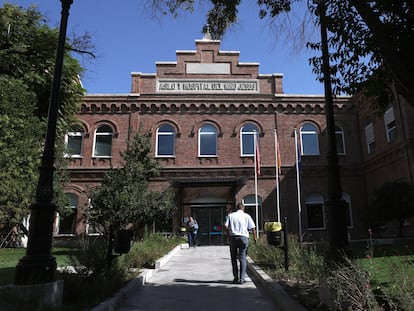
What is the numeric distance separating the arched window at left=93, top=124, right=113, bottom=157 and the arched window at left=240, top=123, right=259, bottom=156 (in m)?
9.27

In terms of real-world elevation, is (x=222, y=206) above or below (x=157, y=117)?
below

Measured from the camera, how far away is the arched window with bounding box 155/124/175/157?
23.9 m

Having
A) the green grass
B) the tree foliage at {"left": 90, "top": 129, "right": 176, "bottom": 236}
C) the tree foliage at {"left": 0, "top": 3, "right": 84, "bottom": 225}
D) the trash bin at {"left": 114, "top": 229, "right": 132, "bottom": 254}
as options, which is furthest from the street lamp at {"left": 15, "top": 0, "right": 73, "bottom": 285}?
the tree foliage at {"left": 90, "top": 129, "right": 176, "bottom": 236}

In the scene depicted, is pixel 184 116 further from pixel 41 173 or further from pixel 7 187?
pixel 41 173

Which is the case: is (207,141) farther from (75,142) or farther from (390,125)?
(390,125)

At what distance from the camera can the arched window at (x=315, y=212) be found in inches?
904

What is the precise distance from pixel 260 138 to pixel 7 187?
648 inches

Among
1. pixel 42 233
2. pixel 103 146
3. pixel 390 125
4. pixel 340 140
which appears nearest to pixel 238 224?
pixel 42 233

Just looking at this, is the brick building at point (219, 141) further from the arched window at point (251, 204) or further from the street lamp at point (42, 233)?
the street lamp at point (42, 233)

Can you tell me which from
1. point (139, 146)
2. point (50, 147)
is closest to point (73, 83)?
point (139, 146)

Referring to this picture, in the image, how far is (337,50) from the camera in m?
7.07

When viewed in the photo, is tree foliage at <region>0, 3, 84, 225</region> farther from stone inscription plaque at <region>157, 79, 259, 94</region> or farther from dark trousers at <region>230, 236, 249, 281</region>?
dark trousers at <region>230, 236, 249, 281</region>

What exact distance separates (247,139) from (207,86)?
490cm

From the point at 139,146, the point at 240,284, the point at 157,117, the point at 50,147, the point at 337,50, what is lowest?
the point at 240,284
